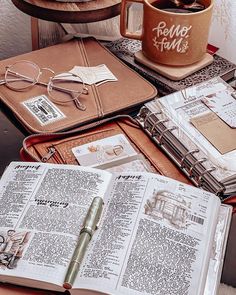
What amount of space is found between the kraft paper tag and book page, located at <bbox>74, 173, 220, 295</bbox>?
0.10 meters

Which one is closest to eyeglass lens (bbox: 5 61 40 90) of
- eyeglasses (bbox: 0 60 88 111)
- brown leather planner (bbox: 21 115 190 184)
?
eyeglasses (bbox: 0 60 88 111)

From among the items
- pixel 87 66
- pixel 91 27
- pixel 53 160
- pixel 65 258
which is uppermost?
pixel 91 27

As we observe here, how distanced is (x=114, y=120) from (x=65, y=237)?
0.26m

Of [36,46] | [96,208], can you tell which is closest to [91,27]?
[36,46]

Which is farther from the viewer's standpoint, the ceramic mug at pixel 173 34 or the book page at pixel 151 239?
the ceramic mug at pixel 173 34

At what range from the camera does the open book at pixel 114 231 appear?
591mm

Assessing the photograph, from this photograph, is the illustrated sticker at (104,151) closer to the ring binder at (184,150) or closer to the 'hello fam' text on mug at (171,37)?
the ring binder at (184,150)

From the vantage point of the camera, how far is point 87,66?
3.02 ft

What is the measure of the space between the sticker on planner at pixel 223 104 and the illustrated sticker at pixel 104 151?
0.47ft

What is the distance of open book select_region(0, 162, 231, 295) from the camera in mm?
591

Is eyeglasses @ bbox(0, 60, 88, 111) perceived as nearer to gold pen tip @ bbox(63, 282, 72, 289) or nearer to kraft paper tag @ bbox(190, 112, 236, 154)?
kraft paper tag @ bbox(190, 112, 236, 154)

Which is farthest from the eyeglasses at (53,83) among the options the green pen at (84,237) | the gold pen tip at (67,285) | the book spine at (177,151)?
the gold pen tip at (67,285)

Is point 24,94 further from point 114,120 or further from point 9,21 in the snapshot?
point 9,21

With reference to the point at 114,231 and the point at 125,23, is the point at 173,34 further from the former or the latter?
the point at 114,231
